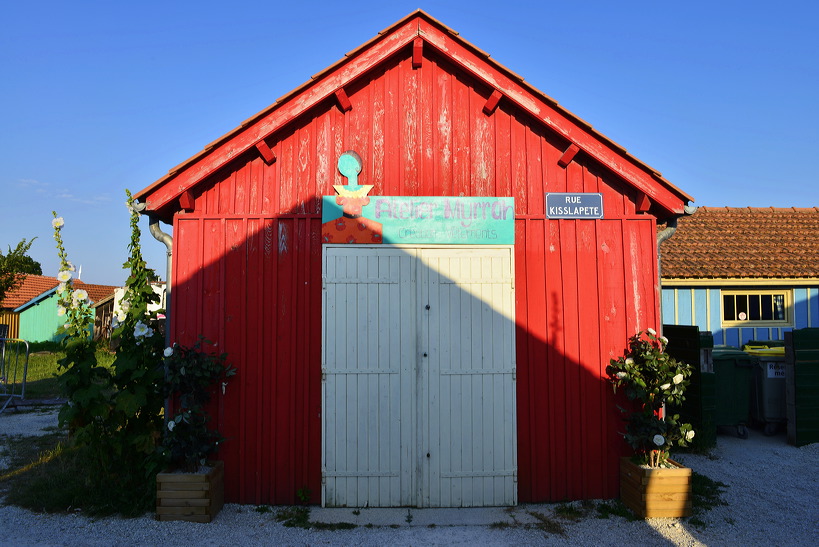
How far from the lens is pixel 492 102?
A: 616 centimetres

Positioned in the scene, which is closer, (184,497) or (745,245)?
(184,497)

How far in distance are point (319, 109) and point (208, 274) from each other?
213 centimetres

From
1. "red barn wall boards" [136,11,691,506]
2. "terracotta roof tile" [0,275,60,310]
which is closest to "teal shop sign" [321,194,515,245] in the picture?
"red barn wall boards" [136,11,691,506]

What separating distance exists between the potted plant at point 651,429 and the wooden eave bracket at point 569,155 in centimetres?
198

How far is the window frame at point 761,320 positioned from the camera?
12.3 m

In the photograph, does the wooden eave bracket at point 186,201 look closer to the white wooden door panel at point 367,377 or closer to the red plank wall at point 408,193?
the red plank wall at point 408,193

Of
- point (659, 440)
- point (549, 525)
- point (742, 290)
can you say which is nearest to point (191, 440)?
point (549, 525)

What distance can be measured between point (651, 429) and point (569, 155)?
292cm

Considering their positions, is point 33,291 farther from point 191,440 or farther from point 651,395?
point 651,395

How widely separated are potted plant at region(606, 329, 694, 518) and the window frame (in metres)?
7.48

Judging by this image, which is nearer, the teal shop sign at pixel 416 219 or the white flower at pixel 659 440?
the white flower at pixel 659 440

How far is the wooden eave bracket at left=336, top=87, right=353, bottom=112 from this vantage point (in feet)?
20.0

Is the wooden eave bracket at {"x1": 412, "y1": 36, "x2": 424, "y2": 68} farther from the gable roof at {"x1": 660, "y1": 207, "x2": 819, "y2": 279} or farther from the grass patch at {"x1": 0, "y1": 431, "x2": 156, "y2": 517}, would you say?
the gable roof at {"x1": 660, "y1": 207, "x2": 819, "y2": 279}

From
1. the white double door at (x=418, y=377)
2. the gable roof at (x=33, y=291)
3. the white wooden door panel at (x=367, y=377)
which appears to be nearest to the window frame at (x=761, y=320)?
the white double door at (x=418, y=377)
